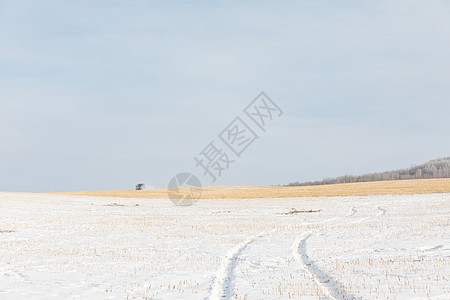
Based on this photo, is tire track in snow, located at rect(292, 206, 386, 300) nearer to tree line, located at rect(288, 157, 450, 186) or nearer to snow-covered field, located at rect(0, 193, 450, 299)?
snow-covered field, located at rect(0, 193, 450, 299)

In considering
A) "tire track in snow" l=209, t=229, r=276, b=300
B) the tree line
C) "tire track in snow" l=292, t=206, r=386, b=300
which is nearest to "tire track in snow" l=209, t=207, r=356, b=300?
"tire track in snow" l=209, t=229, r=276, b=300

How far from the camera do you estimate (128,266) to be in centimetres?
1761

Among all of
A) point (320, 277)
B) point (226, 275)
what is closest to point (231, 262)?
point (226, 275)

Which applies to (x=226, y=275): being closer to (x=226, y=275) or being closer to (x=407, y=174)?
(x=226, y=275)

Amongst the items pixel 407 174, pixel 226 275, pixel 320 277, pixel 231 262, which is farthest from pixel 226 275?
pixel 407 174

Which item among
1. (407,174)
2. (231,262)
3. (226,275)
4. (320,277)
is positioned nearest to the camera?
(320,277)

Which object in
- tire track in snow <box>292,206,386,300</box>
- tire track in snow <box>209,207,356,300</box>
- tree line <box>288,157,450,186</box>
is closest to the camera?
tire track in snow <box>292,206,386,300</box>

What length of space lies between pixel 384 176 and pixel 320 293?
145997 mm

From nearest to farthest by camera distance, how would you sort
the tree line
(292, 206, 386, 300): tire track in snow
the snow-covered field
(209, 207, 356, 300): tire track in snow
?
1. (292, 206, 386, 300): tire track in snow
2. (209, 207, 356, 300): tire track in snow
3. the snow-covered field
4. the tree line

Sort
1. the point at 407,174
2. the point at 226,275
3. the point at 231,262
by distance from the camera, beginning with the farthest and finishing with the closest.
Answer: the point at 407,174
the point at 231,262
the point at 226,275

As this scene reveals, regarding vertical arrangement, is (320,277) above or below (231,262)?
below

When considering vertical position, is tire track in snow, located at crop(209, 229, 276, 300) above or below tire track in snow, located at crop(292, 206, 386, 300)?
above

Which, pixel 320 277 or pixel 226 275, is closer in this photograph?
pixel 320 277

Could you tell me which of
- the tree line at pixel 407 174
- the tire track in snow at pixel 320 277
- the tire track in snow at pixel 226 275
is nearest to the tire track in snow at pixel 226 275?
the tire track in snow at pixel 226 275
